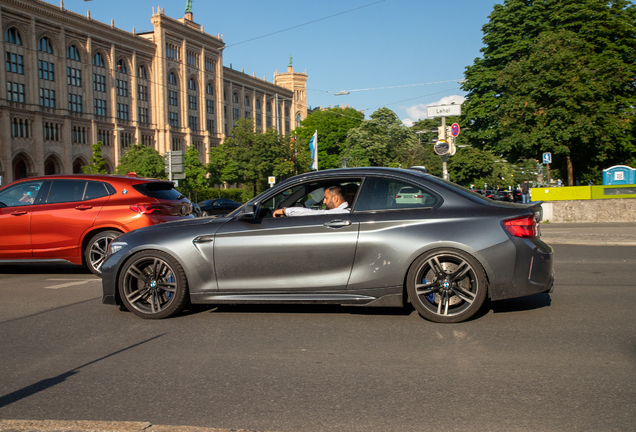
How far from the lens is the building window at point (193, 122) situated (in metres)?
88.4

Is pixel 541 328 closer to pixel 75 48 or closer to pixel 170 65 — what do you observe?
pixel 75 48

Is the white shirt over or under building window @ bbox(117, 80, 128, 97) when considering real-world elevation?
under

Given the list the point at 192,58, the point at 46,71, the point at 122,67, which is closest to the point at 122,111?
the point at 122,67

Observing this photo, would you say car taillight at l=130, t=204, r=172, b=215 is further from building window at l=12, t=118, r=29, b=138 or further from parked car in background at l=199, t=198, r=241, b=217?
building window at l=12, t=118, r=29, b=138

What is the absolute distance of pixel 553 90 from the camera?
97.1 feet

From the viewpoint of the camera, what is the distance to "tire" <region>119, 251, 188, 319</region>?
6121mm

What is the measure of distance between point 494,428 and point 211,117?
95.3 metres

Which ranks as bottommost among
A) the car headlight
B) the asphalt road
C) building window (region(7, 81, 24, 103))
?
the asphalt road

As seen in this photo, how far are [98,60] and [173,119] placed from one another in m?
15.6

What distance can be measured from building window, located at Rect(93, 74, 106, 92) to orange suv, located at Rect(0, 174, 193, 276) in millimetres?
64497

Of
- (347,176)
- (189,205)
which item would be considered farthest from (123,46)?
(347,176)

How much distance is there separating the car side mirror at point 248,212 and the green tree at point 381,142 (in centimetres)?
6751

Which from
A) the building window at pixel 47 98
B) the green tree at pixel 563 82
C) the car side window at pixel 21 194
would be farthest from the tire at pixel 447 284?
the building window at pixel 47 98

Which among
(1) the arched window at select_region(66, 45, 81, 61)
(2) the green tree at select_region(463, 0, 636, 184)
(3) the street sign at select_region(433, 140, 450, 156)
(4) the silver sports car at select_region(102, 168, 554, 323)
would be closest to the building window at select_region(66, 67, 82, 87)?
(1) the arched window at select_region(66, 45, 81, 61)
